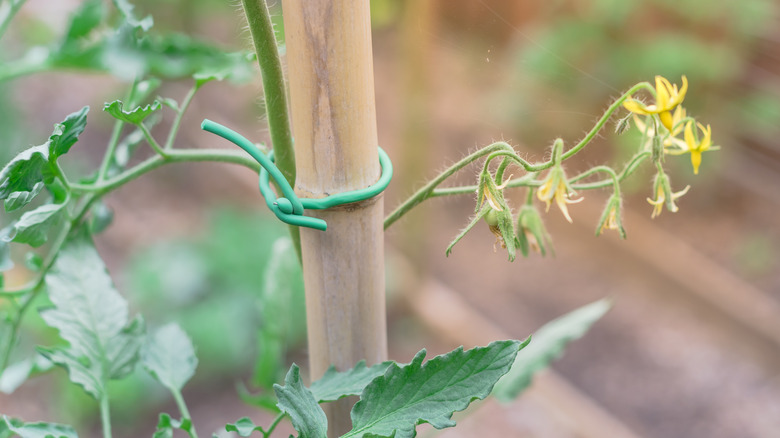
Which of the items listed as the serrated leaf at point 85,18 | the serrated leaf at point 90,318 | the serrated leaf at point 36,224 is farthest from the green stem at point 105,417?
the serrated leaf at point 85,18

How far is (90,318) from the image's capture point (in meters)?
0.46

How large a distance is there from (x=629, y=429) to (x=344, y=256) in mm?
1214

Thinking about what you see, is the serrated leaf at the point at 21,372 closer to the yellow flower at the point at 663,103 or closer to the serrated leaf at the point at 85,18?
the serrated leaf at the point at 85,18

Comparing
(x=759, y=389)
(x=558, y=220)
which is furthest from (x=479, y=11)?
(x=558, y=220)

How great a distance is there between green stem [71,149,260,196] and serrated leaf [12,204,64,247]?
0.10 feet

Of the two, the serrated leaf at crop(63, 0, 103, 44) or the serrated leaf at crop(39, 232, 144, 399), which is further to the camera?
the serrated leaf at crop(63, 0, 103, 44)

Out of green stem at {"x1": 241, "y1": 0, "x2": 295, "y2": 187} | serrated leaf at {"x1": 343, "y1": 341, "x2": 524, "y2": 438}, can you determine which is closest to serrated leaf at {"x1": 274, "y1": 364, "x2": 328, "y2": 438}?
serrated leaf at {"x1": 343, "y1": 341, "x2": 524, "y2": 438}

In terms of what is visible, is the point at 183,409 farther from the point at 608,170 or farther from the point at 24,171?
the point at 608,170

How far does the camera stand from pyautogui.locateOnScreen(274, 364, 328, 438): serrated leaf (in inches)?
13.0

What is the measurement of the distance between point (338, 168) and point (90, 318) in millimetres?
207

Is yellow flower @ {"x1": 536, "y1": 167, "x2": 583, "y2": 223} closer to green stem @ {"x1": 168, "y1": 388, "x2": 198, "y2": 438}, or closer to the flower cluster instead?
the flower cluster

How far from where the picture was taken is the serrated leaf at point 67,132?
0.36 m

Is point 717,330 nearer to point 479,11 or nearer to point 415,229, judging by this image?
point 415,229

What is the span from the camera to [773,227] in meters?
1.76
